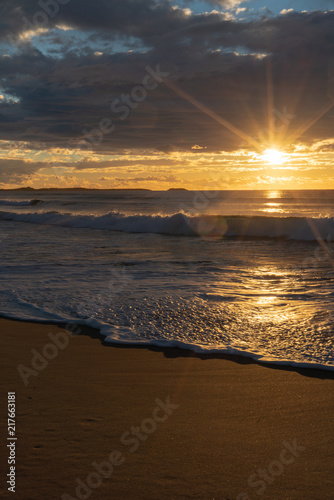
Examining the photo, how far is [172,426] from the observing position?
3244 mm

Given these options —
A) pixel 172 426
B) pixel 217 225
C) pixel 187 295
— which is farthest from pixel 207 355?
pixel 217 225

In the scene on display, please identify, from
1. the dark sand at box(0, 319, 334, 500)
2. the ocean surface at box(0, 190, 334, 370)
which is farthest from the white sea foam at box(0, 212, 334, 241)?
the dark sand at box(0, 319, 334, 500)

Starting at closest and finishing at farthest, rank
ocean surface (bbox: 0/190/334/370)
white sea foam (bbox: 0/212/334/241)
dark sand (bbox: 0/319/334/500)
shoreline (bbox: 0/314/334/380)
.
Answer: dark sand (bbox: 0/319/334/500) → shoreline (bbox: 0/314/334/380) → ocean surface (bbox: 0/190/334/370) → white sea foam (bbox: 0/212/334/241)

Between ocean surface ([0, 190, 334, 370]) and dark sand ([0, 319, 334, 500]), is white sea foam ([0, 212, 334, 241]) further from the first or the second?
dark sand ([0, 319, 334, 500])

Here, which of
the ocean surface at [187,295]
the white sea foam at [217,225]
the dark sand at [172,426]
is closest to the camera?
the dark sand at [172,426]

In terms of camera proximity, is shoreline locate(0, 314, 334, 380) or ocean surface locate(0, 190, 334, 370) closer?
shoreline locate(0, 314, 334, 380)

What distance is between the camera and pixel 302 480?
2627 millimetres

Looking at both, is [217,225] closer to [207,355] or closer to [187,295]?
[187,295]

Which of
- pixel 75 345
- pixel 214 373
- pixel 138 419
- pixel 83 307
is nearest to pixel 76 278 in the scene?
pixel 83 307

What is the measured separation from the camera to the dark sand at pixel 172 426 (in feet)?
8.49

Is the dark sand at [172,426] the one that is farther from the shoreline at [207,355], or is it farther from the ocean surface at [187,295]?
the ocean surface at [187,295]

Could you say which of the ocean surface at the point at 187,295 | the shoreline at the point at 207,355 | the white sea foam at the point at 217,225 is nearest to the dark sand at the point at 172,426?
the shoreline at the point at 207,355

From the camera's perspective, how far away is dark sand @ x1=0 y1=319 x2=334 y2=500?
102 inches

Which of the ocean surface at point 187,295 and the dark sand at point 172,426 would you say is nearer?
the dark sand at point 172,426
